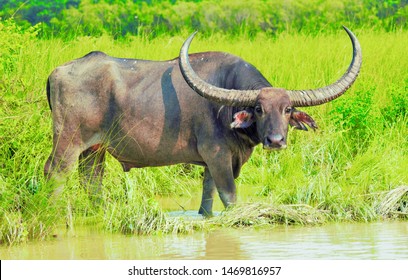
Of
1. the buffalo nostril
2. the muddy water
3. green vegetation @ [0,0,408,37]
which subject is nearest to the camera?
the muddy water

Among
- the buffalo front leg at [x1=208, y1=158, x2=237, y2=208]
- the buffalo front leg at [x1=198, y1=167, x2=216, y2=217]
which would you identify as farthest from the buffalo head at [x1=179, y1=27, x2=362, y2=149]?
the buffalo front leg at [x1=198, y1=167, x2=216, y2=217]

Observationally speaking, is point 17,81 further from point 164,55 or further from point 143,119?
point 164,55

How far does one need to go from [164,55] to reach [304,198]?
5681mm

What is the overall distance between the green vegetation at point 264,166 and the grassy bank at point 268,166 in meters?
0.01

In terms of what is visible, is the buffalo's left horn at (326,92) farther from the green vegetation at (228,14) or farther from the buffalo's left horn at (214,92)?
the green vegetation at (228,14)

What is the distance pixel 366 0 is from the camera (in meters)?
26.8

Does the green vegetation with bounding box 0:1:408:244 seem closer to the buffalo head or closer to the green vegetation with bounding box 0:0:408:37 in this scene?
the buffalo head

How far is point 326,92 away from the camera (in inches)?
369

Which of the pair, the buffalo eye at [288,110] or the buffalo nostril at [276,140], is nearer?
the buffalo nostril at [276,140]

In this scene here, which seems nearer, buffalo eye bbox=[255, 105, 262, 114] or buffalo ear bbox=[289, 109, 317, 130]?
buffalo eye bbox=[255, 105, 262, 114]

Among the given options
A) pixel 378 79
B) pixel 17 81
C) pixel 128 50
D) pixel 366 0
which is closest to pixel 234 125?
pixel 17 81

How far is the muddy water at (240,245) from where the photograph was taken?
7984 millimetres

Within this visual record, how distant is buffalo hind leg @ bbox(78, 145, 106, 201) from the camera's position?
9.87 m

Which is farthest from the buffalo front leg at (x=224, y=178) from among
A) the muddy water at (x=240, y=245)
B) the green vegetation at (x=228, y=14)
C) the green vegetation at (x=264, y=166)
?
the green vegetation at (x=228, y=14)
